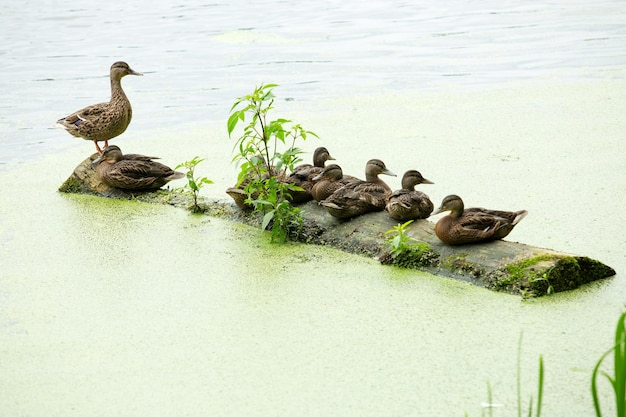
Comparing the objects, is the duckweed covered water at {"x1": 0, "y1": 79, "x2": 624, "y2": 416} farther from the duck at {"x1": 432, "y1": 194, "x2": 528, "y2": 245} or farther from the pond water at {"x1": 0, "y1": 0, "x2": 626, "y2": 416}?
the duck at {"x1": 432, "y1": 194, "x2": 528, "y2": 245}

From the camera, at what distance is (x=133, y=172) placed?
180 inches

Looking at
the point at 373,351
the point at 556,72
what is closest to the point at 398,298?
the point at 373,351

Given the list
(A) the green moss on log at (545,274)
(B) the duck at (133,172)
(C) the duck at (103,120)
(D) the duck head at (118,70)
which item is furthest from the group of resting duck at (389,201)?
(D) the duck head at (118,70)

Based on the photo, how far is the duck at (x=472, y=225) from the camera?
3275 millimetres

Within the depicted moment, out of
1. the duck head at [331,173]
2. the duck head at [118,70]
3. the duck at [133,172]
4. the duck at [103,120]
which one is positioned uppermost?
the duck head at [118,70]

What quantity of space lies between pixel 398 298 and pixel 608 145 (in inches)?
94.2

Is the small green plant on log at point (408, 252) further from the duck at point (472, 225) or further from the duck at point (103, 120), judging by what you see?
Result: the duck at point (103, 120)

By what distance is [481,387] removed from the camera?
245 centimetres

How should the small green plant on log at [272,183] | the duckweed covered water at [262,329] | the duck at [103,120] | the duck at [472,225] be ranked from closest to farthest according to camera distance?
1. the duckweed covered water at [262,329]
2. the duck at [472,225]
3. the small green plant on log at [272,183]
4. the duck at [103,120]

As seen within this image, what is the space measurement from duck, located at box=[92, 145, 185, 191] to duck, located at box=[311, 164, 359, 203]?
3.16 ft

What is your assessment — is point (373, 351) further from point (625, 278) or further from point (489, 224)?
point (625, 278)

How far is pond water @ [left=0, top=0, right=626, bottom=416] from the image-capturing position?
2557 mm

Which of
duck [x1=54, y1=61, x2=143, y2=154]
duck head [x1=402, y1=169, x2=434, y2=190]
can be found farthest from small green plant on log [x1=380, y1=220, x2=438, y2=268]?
duck [x1=54, y1=61, x2=143, y2=154]

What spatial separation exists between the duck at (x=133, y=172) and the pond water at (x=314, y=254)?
0.17 metres
